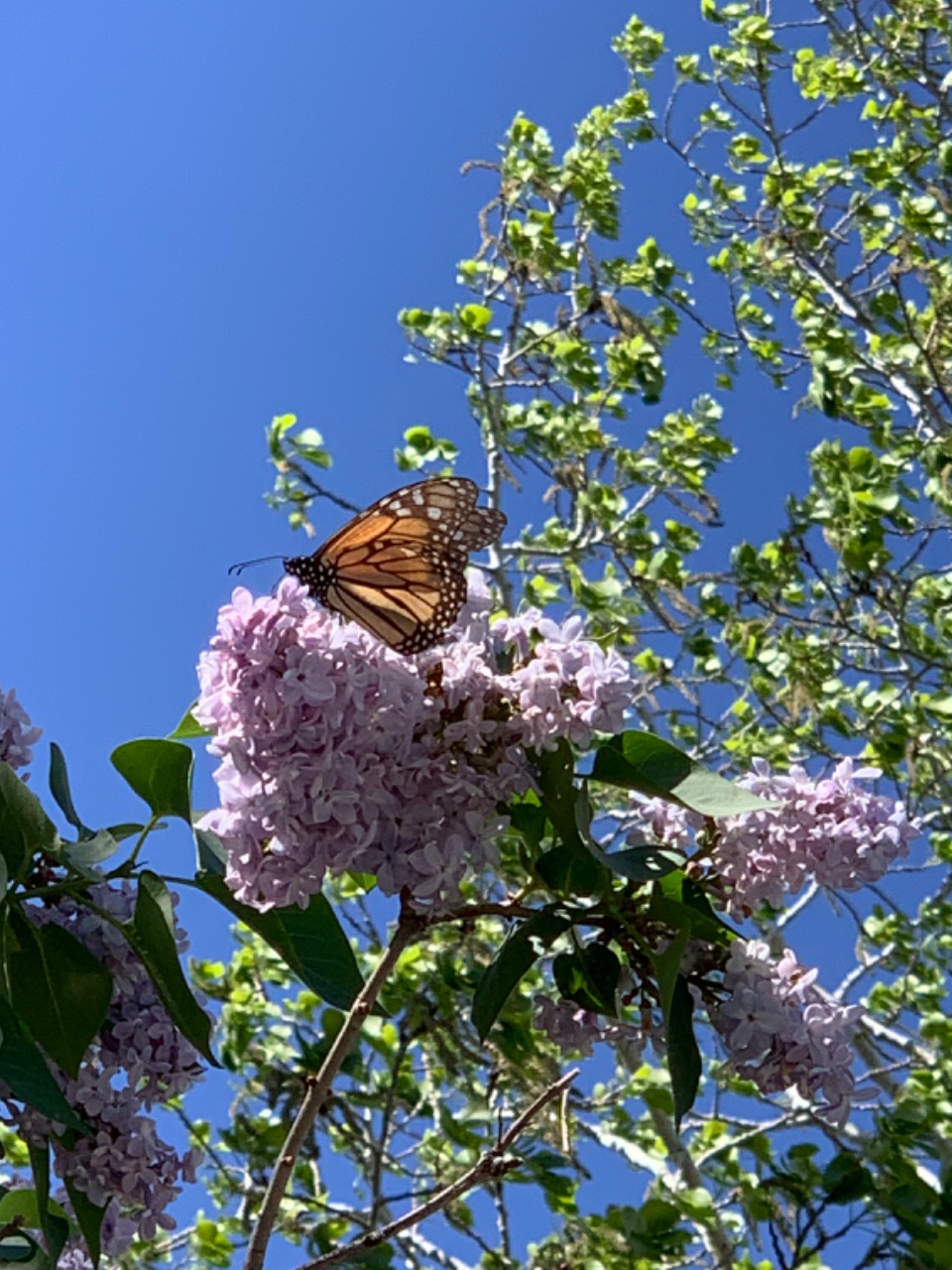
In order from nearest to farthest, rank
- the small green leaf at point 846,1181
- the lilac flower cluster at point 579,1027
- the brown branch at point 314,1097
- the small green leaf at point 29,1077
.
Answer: the small green leaf at point 29,1077, the brown branch at point 314,1097, the lilac flower cluster at point 579,1027, the small green leaf at point 846,1181

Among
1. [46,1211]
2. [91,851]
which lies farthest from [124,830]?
[46,1211]

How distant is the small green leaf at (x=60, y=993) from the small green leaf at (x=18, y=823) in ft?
0.16

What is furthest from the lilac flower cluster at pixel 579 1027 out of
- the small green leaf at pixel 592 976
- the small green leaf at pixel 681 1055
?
the small green leaf at pixel 681 1055

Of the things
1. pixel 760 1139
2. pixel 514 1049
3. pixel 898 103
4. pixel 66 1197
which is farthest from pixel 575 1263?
pixel 898 103

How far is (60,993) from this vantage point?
1.23m

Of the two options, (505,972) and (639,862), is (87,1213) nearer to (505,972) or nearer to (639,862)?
(505,972)

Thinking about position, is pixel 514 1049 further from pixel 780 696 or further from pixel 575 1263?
pixel 780 696

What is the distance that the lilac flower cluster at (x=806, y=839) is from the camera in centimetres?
136

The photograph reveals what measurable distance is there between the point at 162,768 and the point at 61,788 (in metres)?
0.17

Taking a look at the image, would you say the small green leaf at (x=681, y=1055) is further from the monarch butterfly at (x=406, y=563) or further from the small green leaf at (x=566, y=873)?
the monarch butterfly at (x=406, y=563)

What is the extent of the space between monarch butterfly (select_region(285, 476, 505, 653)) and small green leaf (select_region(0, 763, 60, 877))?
332 millimetres

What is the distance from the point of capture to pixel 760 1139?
11.0 ft

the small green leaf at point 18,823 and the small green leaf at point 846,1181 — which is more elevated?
the small green leaf at point 18,823

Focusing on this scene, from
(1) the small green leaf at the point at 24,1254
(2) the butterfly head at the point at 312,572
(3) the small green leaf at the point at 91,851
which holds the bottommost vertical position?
(1) the small green leaf at the point at 24,1254
